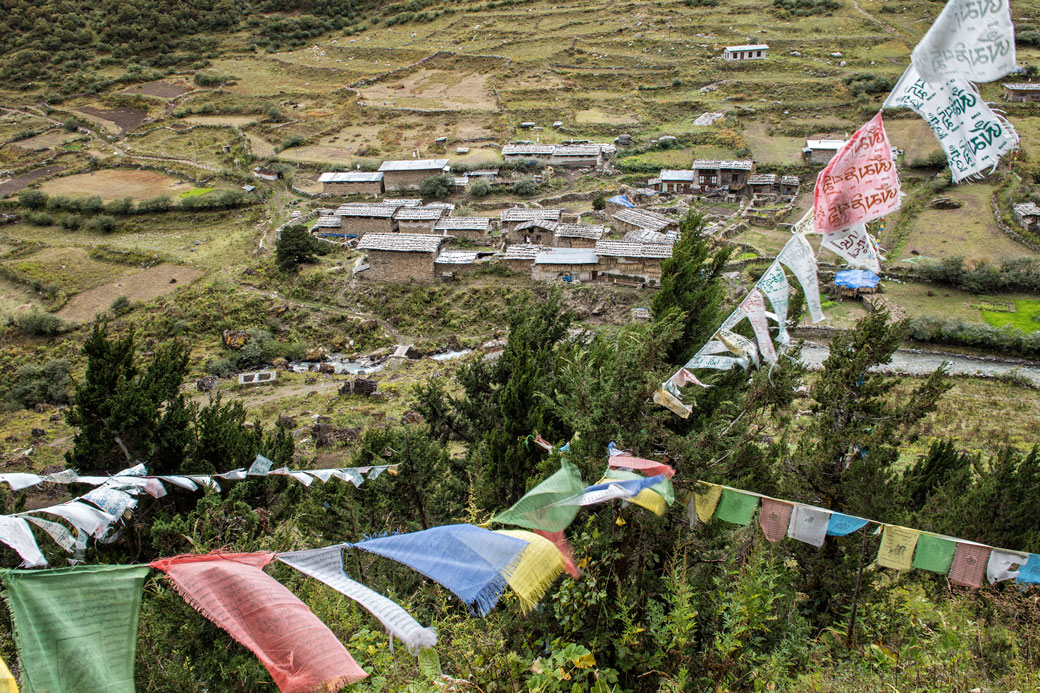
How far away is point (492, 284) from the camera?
31.7m

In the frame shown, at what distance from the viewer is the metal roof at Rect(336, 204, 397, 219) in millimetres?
36816

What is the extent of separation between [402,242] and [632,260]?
11.8 m

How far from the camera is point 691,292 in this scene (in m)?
15.9

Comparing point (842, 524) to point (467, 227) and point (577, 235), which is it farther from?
point (467, 227)

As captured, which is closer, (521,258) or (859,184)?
(859,184)

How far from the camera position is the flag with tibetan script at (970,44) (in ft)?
18.5

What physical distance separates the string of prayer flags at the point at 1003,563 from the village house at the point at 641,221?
28.4 m

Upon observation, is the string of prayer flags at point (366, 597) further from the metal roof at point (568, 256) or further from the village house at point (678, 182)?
the village house at point (678, 182)

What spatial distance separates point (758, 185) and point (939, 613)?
3716 centimetres

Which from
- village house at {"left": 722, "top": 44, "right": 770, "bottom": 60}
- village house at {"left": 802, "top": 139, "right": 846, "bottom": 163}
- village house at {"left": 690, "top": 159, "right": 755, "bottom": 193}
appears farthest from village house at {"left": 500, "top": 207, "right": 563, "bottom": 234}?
village house at {"left": 722, "top": 44, "right": 770, "bottom": 60}

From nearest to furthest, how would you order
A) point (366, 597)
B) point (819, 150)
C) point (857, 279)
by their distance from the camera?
point (366, 597) → point (857, 279) → point (819, 150)

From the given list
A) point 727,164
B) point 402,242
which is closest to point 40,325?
point 402,242

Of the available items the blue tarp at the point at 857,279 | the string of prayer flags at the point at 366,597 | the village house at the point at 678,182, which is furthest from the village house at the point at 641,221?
the string of prayer flags at the point at 366,597

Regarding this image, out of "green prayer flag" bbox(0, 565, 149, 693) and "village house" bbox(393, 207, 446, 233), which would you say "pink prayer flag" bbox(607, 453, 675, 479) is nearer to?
"green prayer flag" bbox(0, 565, 149, 693)
